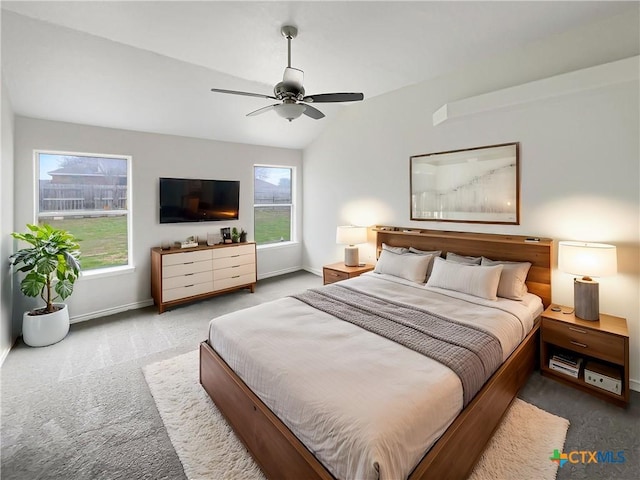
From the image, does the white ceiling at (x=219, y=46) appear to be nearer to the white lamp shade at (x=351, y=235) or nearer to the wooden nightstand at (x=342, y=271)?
the white lamp shade at (x=351, y=235)

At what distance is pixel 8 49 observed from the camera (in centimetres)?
267

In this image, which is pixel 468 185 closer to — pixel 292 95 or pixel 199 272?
pixel 292 95

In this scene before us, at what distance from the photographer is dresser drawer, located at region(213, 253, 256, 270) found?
15.3 ft

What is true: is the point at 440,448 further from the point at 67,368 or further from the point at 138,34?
the point at 138,34

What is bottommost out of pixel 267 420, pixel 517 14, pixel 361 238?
pixel 267 420

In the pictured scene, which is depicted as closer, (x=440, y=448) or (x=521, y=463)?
(x=440, y=448)

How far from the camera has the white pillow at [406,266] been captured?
3.49m

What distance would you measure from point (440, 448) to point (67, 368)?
3168mm

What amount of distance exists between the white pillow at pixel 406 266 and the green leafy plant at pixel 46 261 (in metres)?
3.41

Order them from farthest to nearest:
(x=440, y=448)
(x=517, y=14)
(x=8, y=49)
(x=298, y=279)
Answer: (x=298, y=279), (x=8, y=49), (x=517, y=14), (x=440, y=448)

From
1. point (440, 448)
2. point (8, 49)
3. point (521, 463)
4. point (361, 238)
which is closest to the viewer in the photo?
point (440, 448)

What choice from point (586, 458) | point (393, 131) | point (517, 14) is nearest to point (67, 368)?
point (586, 458)

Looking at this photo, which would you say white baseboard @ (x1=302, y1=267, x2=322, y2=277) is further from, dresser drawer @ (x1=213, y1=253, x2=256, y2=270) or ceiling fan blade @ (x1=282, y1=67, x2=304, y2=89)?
Answer: ceiling fan blade @ (x1=282, y1=67, x2=304, y2=89)

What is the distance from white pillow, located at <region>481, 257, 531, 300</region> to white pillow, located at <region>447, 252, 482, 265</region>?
304 mm
